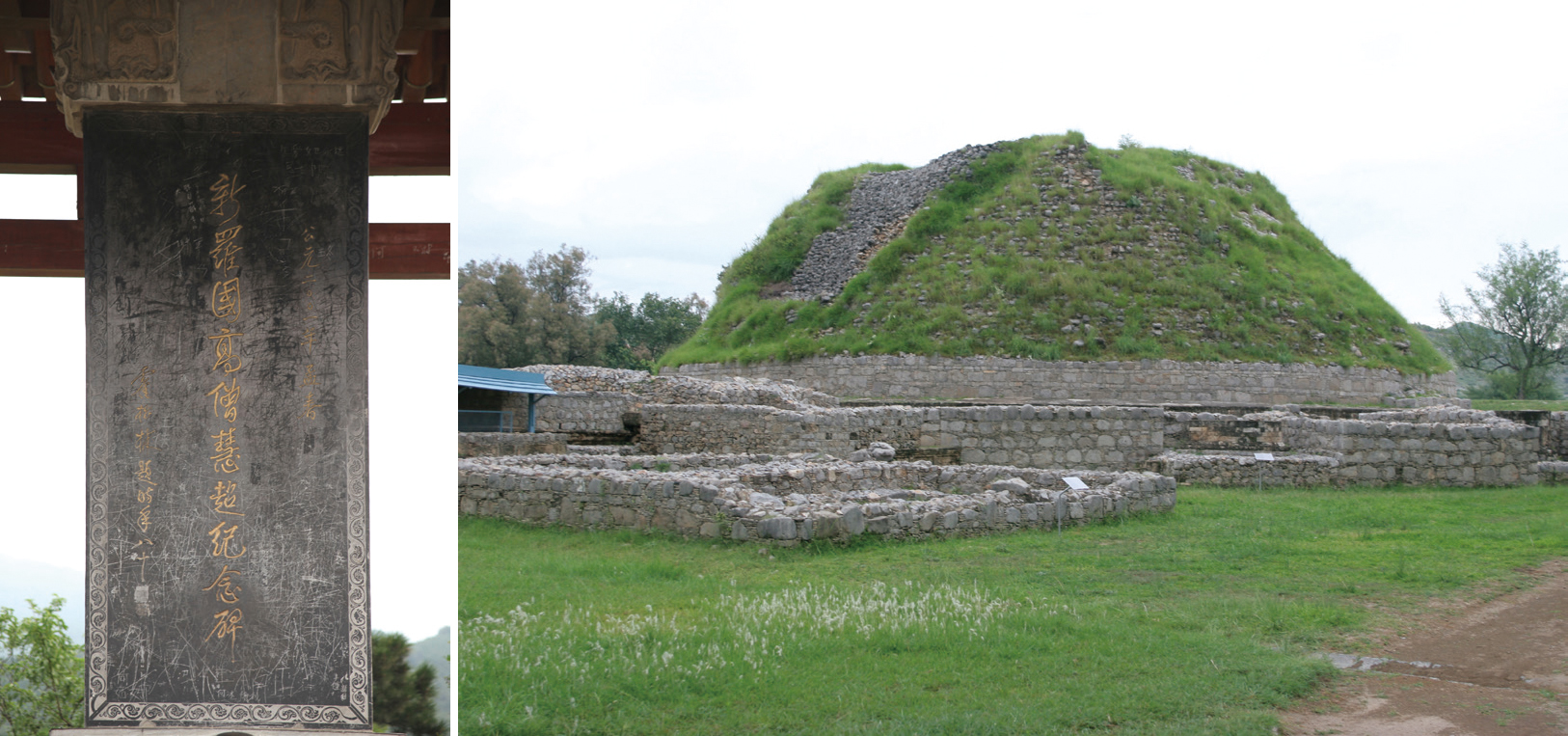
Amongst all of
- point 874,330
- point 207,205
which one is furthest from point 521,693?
point 874,330

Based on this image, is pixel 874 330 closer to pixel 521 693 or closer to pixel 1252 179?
pixel 1252 179

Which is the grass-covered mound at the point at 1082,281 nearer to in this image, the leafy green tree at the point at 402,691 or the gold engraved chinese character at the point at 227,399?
the leafy green tree at the point at 402,691

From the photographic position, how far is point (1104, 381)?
20.4 metres

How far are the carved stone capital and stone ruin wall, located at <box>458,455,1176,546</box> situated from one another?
4.84 m

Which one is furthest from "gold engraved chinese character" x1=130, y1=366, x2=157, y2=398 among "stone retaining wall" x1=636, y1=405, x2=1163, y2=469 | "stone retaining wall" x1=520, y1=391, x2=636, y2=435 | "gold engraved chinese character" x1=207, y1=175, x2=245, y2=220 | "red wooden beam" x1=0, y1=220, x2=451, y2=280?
"stone retaining wall" x1=520, y1=391, x2=636, y2=435

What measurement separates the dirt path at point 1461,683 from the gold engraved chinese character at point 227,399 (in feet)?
14.5

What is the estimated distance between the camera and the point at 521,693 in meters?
4.07

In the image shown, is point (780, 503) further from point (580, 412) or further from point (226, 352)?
point (580, 412)

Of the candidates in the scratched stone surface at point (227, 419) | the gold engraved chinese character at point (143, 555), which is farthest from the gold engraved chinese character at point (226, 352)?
the gold engraved chinese character at point (143, 555)

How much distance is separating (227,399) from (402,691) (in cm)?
805

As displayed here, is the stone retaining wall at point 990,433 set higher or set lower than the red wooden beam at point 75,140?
lower

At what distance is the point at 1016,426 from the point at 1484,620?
841 centimetres

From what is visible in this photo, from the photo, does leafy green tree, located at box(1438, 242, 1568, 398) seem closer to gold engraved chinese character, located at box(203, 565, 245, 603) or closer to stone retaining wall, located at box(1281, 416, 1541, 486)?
stone retaining wall, located at box(1281, 416, 1541, 486)

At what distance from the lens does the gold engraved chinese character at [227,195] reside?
3.80 metres
